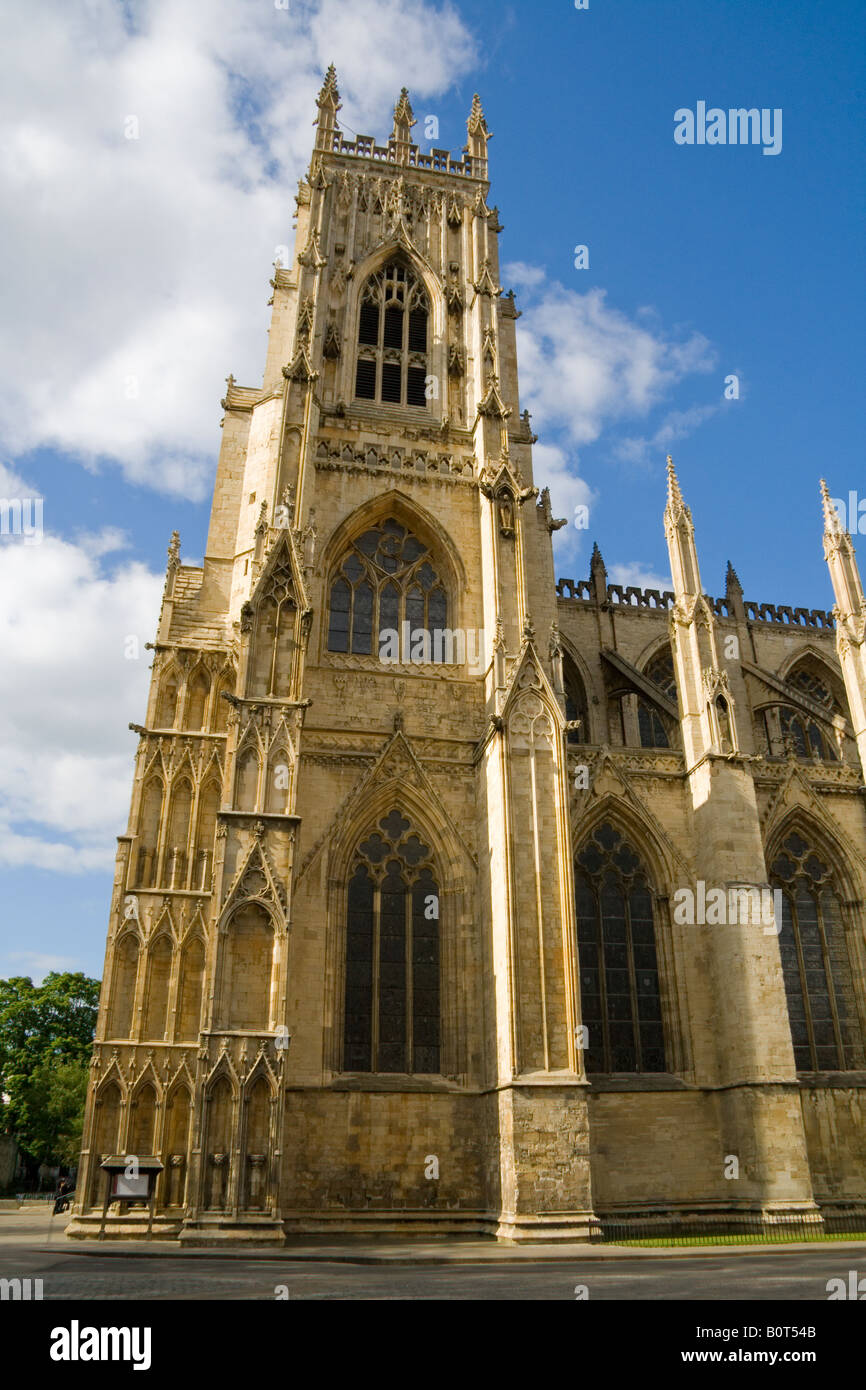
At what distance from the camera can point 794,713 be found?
102ft

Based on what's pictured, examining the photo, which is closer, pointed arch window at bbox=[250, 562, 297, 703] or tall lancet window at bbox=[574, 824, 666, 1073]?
pointed arch window at bbox=[250, 562, 297, 703]

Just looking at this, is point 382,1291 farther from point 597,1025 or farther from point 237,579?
point 237,579

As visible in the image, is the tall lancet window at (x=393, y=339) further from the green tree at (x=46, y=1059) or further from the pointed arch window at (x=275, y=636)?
the green tree at (x=46, y=1059)

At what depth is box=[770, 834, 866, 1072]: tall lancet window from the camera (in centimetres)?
2166

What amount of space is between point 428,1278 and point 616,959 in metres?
11.5

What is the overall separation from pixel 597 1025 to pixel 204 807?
378 inches

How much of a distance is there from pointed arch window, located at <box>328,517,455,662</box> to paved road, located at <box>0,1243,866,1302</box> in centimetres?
1282

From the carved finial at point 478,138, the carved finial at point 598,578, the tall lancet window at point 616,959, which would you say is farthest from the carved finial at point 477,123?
the tall lancet window at point 616,959

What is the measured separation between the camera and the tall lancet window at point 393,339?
2661cm

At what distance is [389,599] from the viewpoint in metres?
23.1

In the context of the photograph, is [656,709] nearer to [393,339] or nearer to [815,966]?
[815,966]

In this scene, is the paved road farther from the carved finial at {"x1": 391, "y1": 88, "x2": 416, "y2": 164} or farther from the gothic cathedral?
the carved finial at {"x1": 391, "y1": 88, "x2": 416, "y2": 164}

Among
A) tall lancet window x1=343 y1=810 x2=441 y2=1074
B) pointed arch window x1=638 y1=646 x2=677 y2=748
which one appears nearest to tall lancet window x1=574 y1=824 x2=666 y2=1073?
tall lancet window x1=343 y1=810 x2=441 y2=1074
